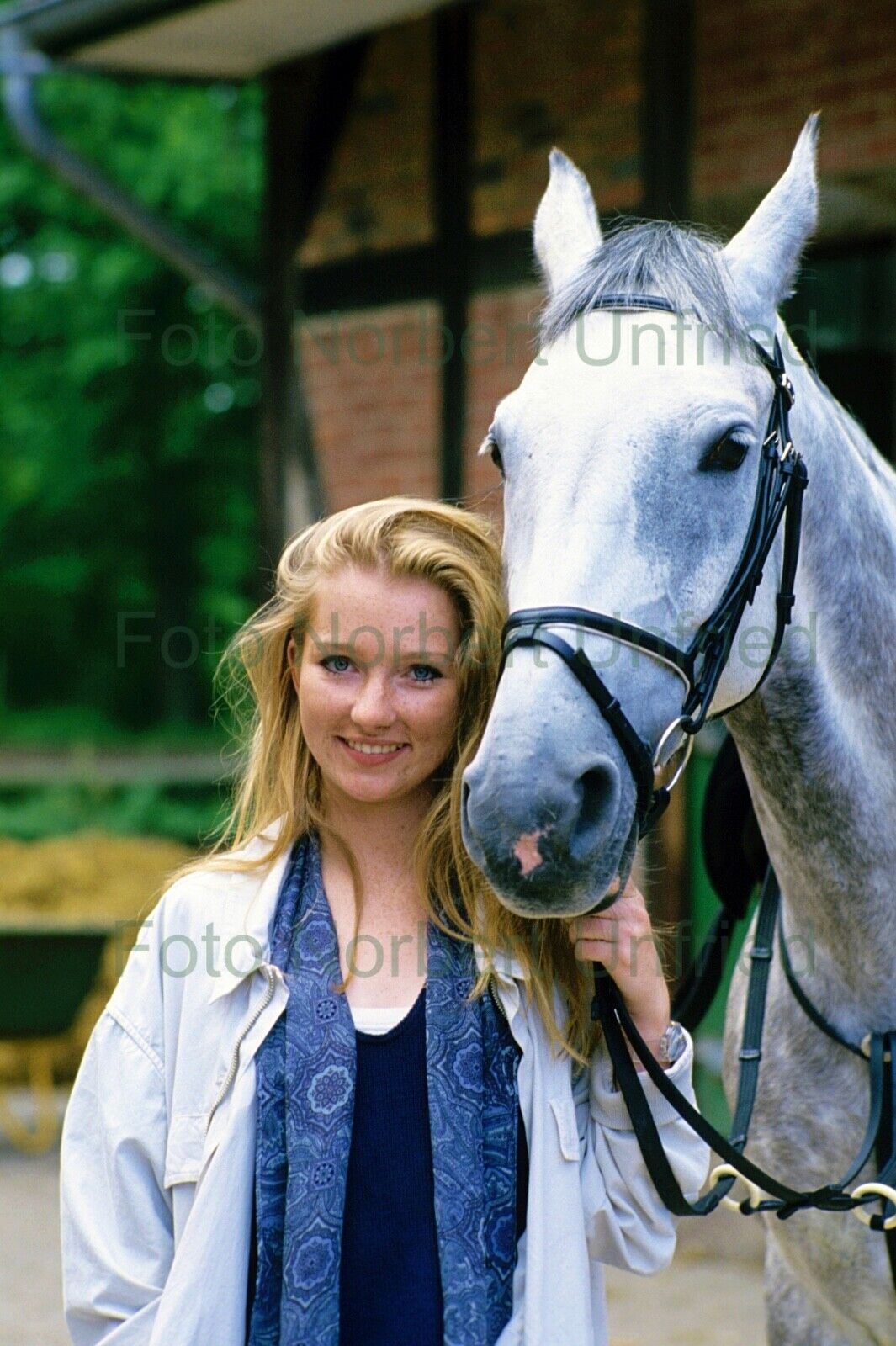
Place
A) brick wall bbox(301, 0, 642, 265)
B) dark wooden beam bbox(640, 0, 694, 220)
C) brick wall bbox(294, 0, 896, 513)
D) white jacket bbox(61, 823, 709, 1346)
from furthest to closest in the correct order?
brick wall bbox(301, 0, 642, 265), dark wooden beam bbox(640, 0, 694, 220), brick wall bbox(294, 0, 896, 513), white jacket bbox(61, 823, 709, 1346)

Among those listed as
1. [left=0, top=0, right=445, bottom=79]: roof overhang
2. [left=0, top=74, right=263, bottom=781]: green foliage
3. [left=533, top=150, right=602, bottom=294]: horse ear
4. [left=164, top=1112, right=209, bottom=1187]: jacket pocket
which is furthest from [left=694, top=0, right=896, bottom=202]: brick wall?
[left=0, top=74, right=263, bottom=781]: green foliage

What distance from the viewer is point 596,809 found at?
5.16ft

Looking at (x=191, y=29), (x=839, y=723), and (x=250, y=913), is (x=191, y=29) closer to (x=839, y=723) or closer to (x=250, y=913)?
(x=839, y=723)

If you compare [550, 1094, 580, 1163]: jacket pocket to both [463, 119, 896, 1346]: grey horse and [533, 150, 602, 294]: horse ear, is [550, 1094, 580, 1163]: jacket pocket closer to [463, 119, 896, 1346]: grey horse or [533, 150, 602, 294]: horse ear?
[463, 119, 896, 1346]: grey horse

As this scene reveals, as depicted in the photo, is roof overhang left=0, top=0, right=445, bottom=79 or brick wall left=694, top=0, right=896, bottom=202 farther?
roof overhang left=0, top=0, right=445, bottom=79

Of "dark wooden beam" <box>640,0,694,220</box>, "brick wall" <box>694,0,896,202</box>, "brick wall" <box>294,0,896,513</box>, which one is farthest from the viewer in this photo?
"dark wooden beam" <box>640,0,694,220</box>

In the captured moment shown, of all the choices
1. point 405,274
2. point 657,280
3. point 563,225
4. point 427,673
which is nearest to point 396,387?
point 405,274

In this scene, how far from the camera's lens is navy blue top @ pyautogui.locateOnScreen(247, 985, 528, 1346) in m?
1.64

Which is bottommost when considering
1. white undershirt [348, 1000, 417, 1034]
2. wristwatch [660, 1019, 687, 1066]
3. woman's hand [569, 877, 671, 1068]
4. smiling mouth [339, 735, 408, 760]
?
wristwatch [660, 1019, 687, 1066]

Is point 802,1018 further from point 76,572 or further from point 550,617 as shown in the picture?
point 76,572

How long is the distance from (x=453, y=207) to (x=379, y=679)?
13.9 ft

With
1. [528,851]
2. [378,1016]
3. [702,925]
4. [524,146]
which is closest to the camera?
[528,851]

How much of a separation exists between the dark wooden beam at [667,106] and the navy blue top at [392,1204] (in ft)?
11.8

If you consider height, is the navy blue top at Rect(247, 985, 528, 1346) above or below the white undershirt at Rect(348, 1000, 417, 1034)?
below
